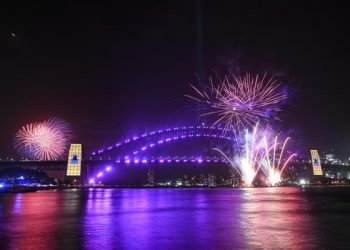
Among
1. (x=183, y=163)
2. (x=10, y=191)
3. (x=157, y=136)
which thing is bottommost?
(x=10, y=191)

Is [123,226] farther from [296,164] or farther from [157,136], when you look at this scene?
[296,164]

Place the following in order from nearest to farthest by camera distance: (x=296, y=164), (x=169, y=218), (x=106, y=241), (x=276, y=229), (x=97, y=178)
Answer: (x=106, y=241), (x=276, y=229), (x=169, y=218), (x=97, y=178), (x=296, y=164)

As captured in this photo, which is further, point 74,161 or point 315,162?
point 315,162

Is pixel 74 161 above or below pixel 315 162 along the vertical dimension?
below

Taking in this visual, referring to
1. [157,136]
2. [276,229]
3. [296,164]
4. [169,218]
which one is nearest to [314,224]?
[276,229]

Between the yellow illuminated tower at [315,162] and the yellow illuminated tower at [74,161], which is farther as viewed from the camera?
the yellow illuminated tower at [315,162]

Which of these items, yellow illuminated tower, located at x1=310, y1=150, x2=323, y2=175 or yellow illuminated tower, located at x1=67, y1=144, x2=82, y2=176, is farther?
yellow illuminated tower, located at x1=310, y1=150, x2=323, y2=175

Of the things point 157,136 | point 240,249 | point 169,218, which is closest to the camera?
point 240,249

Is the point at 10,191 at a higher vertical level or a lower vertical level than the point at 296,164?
lower
